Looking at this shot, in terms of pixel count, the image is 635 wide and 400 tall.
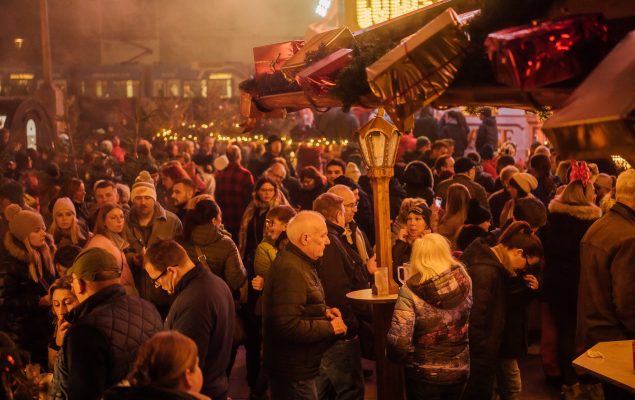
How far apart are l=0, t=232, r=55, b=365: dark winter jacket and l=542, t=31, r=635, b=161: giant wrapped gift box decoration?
5.48 m

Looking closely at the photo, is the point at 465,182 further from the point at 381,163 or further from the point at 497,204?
the point at 381,163

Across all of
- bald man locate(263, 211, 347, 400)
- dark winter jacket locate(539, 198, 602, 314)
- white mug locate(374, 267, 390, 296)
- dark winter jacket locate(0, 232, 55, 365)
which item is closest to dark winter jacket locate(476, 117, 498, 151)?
dark winter jacket locate(539, 198, 602, 314)

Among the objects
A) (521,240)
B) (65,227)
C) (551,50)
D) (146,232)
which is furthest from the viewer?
(65,227)

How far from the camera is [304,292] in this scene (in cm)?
661

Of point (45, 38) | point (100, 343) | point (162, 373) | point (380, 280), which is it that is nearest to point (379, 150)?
point (380, 280)

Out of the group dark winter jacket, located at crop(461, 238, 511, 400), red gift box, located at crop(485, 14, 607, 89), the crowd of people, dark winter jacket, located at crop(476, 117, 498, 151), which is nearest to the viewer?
red gift box, located at crop(485, 14, 607, 89)

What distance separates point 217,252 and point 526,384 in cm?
326

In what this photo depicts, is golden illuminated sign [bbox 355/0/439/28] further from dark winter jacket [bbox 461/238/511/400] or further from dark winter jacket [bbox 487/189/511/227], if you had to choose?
dark winter jacket [bbox 487/189/511/227]

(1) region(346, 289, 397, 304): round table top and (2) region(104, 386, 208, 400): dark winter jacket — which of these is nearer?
(2) region(104, 386, 208, 400): dark winter jacket

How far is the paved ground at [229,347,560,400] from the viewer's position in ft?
29.2

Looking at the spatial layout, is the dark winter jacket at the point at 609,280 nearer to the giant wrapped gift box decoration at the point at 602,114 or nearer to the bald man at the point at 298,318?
the bald man at the point at 298,318

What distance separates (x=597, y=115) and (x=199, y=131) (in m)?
26.2

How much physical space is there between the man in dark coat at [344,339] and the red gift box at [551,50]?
3428 mm

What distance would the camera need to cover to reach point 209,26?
54.7 m
